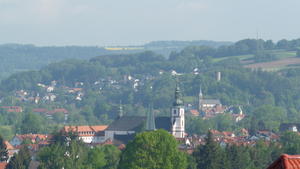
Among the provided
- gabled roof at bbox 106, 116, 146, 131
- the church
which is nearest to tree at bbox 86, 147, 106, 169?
the church

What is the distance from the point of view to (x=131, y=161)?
209ft

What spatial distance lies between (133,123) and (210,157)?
65.5 m

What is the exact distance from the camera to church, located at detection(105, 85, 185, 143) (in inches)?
4931

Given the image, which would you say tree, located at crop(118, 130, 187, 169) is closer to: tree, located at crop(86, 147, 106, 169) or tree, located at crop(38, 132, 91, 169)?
tree, located at crop(38, 132, 91, 169)

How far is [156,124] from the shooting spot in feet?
420

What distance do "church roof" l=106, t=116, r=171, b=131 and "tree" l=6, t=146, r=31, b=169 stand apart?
53.0 metres

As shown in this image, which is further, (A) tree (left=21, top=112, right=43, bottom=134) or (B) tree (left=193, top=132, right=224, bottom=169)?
(A) tree (left=21, top=112, right=43, bottom=134)

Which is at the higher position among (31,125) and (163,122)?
(163,122)

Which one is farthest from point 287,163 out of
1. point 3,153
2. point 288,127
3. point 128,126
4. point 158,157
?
point 288,127

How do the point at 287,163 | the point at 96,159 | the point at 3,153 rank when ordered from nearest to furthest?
the point at 287,163
the point at 96,159
the point at 3,153

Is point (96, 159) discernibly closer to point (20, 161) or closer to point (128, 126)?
point (20, 161)

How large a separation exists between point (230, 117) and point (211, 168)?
111 metres

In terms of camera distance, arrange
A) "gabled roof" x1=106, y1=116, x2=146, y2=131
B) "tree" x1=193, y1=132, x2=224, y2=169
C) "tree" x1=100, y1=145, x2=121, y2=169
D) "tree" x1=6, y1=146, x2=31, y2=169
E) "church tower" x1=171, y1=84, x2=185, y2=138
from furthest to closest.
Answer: "gabled roof" x1=106, y1=116, x2=146, y2=131
"church tower" x1=171, y1=84, x2=185, y2=138
"tree" x1=100, y1=145, x2=121, y2=169
"tree" x1=6, y1=146, x2=31, y2=169
"tree" x1=193, y1=132, x2=224, y2=169

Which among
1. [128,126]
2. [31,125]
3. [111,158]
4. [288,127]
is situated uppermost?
[111,158]
